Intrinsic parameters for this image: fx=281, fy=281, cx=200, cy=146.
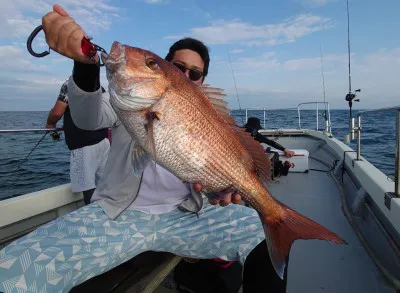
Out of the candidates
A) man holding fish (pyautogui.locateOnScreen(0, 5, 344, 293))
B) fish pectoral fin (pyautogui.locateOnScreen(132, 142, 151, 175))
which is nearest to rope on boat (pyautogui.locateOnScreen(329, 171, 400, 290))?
man holding fish (pyautogui.locateOnScreen(0, 5, 344, 293))

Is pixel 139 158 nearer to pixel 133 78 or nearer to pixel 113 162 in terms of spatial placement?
pixel 133 78

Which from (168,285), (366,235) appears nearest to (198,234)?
(168,285)

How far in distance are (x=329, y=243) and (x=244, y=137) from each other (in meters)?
2.09

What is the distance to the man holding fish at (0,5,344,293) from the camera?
1536 mm

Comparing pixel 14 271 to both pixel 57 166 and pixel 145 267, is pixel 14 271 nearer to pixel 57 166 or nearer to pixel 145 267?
pixel 145 267

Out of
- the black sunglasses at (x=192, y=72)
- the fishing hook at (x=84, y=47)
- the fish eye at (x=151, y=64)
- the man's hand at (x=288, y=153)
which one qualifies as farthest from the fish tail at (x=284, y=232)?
the man's hand at (x=288, y=153)

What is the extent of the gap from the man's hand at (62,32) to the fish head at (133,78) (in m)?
0.16

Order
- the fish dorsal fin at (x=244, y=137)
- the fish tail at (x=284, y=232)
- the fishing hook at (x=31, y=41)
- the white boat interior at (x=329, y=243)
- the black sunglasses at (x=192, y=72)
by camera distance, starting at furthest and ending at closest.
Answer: the black sunglasses at (x=192, y=72), the white boat interior at (x=329, y=243), the fish dorsal fin at (x=244, y=137), the fish tail at (x=284, y=232), the fishing hook at (x=31, y=41)

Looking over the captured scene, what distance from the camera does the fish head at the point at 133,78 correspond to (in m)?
1.50

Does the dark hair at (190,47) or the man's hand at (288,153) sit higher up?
the dark hair at (190,47)

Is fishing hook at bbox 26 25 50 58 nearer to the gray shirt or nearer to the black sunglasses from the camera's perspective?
the gray shirt

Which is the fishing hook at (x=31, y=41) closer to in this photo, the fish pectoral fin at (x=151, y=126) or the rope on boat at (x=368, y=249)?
the fish pectoral fin at (x=151, y=126)

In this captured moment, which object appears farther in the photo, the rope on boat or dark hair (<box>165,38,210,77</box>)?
dark hair (<box>165,38,210,77</box>)

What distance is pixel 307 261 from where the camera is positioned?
2.87 m
